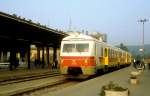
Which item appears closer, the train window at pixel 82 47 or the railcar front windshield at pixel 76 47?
the train window at pixel 82 47

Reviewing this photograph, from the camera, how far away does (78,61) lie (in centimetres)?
2330

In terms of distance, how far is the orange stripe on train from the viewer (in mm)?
23175

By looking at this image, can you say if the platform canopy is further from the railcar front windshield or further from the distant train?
the distant train

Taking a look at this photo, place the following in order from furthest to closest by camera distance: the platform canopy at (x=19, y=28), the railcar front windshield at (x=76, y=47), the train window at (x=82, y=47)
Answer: the platform canopy at (x=19, y=28), the railcar front windshield at (x=76, y=47), the train window at (x=82, y=47)

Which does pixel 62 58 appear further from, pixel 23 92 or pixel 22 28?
pixel 22 28

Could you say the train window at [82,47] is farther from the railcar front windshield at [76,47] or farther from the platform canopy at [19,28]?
the platform canopy at [19,28]

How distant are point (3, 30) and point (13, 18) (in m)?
6.70

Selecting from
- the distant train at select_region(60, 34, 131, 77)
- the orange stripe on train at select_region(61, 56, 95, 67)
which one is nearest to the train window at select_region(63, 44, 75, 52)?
the distant train at select_region(60, 34, 131, 77)

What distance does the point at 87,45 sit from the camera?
78.3 feet

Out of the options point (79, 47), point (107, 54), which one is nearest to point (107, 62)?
point (107, 54)

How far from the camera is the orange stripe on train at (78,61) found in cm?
2317

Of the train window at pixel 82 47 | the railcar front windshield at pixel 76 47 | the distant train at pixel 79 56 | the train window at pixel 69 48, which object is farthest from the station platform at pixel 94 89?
the train window at pixel 69 48

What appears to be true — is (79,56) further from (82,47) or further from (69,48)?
(69,48)

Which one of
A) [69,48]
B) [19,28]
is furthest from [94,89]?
[19,28]
